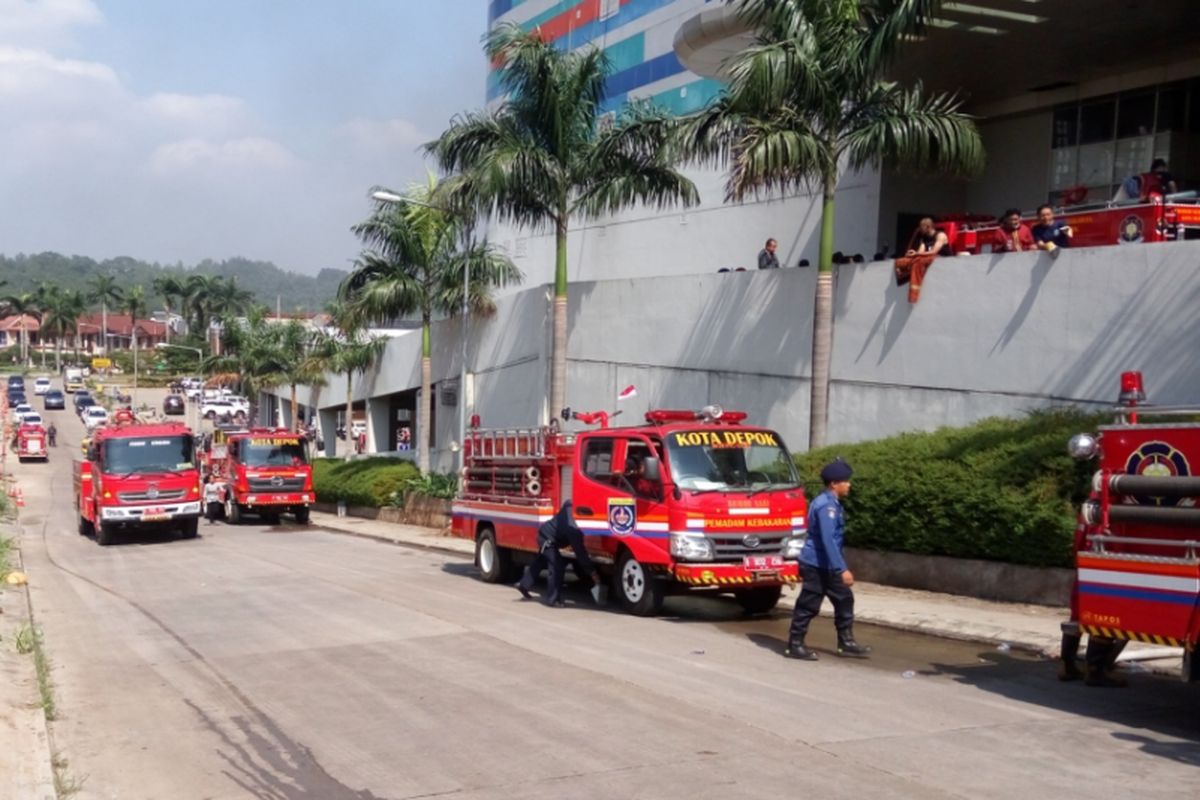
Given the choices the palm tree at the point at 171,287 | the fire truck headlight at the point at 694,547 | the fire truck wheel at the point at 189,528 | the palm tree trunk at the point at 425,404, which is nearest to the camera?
the fire truck headlight at the point at 694,547

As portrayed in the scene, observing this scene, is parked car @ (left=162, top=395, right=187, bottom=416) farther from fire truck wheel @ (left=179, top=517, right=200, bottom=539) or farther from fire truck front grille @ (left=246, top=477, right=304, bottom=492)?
fire truck wheel @ (left=179, top=517, right=200, bottom=539)

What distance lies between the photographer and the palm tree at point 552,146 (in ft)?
78.4

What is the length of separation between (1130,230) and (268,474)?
981 inches

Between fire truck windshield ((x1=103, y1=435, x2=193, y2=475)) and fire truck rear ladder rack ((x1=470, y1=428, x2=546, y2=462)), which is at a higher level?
fire truck rear ladder rack ((x1=470, y1=428, x2=546, y2=462))

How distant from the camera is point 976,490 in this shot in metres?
14.5

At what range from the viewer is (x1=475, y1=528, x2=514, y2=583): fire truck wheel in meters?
A: 18.1

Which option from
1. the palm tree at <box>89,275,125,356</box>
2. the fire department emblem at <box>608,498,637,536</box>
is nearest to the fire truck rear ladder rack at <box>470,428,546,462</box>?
the fire department emblem at <box>608,498,637,536</box>

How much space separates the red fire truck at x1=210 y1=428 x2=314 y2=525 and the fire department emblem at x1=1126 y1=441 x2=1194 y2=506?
94.4 feet

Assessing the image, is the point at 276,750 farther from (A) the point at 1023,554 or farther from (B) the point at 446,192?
(B) the point at 446,192

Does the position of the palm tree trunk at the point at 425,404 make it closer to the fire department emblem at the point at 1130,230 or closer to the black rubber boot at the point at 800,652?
the fire department emblem at the point at 1130,230

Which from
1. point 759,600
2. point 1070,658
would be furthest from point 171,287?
point 1070,658

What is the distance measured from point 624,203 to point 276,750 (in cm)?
1738

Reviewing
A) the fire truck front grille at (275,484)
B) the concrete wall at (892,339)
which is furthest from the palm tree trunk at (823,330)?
the fire truck front grille at (275,484)

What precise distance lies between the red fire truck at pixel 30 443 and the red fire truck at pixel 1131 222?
58.2 m
